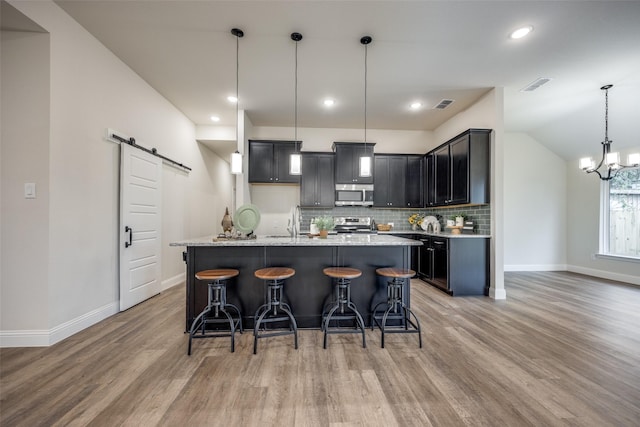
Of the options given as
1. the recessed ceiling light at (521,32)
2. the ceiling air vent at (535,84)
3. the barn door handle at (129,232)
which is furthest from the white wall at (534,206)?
the barn door handle at (129,232)

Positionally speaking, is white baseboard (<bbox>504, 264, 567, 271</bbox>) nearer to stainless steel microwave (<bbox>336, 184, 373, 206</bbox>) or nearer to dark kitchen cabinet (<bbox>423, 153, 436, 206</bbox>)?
dark kitchen cabinet (<bbox>423, 153, 436, 206</bbox>)

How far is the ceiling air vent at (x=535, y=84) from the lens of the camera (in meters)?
3.54

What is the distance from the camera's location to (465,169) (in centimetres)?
398

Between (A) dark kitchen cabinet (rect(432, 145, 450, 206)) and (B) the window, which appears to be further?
(B) the window

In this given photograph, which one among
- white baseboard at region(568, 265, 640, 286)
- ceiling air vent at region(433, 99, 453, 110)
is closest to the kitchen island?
ceiling air vent at region(433, 99, 453, 110)

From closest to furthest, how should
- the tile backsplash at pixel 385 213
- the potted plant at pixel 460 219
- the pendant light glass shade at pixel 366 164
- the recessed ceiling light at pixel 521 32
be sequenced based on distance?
1. the recessed ceiling light at pixel 521 32
2. the pendant light glass shade at pixel 366 164
3. the potted plant at pixel 460 219
4. the tile backsplash at pixel 385 213

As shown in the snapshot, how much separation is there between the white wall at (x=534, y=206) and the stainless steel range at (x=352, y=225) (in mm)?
3148

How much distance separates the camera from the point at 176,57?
10.0 feet

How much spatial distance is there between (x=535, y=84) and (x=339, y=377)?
187 inches

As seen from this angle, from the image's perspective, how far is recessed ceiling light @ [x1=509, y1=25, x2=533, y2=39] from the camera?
2547 millimetres

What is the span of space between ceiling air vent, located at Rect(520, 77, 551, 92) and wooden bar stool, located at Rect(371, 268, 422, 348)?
3485mm

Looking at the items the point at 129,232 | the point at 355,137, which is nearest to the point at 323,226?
the point at 129,232

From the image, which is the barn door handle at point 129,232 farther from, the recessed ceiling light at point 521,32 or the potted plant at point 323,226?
the recessed ceiling light at point 521,32

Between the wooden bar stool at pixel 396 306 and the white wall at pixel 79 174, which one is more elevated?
the white wall at pixel 79 174
